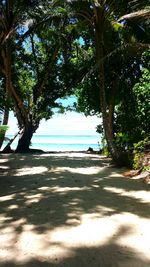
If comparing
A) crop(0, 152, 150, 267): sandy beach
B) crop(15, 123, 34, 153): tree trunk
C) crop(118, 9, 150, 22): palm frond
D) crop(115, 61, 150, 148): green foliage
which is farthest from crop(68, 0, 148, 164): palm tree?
crop(15, 123, 34, 153): tree trunk

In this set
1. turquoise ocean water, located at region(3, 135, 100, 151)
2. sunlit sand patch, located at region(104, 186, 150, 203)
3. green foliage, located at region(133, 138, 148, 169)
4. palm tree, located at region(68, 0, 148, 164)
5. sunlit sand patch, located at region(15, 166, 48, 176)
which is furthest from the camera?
turquoise ocean water, located at region(3, 135, 100, 151)

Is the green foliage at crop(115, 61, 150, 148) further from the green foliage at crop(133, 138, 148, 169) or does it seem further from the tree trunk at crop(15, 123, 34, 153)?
the tree trunk at crop(15, 123, 34, 153)

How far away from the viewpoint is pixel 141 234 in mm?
4367

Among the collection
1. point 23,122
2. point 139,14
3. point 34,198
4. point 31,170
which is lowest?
point 34,198

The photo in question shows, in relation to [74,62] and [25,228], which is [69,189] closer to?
[25,228]

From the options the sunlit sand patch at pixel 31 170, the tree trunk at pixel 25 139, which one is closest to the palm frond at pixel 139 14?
the sunlit sand patch at pixel 31 170

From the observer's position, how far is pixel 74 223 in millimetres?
4879

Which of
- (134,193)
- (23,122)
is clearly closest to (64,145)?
(23,122)

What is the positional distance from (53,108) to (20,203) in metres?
18.5

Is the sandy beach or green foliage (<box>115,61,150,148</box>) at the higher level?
green foliage (<box>115,61,150,148</box>)

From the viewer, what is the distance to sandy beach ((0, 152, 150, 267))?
3697mm

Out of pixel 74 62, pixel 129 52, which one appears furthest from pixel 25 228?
pixel 74 62

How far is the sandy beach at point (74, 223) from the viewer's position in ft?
12.1

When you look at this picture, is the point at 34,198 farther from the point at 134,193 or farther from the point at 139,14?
the point at 139,14
